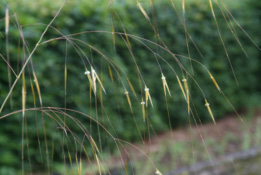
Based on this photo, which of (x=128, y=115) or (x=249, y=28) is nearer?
(x=128, y=115)

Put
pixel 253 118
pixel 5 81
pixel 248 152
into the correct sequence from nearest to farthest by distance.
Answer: pixel 5 81 < pixel 248 152 < pixel 253 118

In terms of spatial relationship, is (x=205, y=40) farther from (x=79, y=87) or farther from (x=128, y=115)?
(x=79, y=87)

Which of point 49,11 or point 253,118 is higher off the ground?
point 49,11

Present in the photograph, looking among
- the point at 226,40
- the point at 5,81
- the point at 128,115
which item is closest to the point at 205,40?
the point at 226,40

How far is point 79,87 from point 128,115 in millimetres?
976

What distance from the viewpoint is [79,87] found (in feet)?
14.2

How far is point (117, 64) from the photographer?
2238mm

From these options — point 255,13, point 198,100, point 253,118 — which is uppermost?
point 255,13

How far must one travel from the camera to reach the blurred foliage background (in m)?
3.76

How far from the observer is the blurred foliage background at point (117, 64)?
12.3 feet

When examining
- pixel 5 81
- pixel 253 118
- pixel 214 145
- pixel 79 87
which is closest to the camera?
pixel 5 81

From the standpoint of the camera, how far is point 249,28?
7.16 meters

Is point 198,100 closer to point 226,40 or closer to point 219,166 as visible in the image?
point 226,40

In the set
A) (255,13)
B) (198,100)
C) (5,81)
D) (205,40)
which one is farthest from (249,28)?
(5,81)
